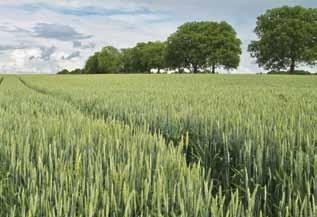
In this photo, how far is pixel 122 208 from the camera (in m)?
1.65

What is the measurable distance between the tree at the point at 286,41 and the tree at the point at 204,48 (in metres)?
8.61

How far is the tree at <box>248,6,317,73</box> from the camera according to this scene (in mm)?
56094

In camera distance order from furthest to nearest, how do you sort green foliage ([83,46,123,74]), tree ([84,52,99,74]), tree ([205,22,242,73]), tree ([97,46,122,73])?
1. tree ([84,52,99,74])
2. green foliage ([83,46,123,74])
3. tree ([97,46,122,73])
4. tree ([205,22,242,73])

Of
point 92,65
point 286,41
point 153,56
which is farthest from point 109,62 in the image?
point 286,41

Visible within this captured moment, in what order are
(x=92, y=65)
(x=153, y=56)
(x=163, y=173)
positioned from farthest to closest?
(x=92, y=65), (x=153, y=56), (x=163, y=173)

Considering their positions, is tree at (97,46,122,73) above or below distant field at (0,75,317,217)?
above

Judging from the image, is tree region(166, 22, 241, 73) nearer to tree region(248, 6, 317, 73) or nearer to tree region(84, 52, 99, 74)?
tree region(248, 6, 317, 73)

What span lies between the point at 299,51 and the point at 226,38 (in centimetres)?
1727

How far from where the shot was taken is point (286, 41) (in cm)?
5588

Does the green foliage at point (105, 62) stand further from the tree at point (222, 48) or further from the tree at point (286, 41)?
the tree at point (286, 41)

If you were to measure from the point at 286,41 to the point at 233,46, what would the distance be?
1517 centimetres

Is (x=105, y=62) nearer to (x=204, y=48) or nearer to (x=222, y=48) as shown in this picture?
(x=204, y=48)

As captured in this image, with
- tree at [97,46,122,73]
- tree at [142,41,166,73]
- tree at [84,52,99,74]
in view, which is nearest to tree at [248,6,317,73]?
tree at [142,41,166,73]

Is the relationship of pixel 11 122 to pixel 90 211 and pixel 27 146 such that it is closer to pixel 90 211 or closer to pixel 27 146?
pixel 27 146
